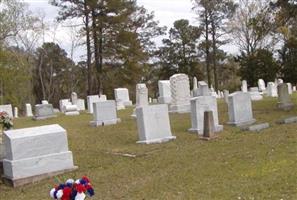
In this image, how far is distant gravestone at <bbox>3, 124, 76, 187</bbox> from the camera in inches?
383

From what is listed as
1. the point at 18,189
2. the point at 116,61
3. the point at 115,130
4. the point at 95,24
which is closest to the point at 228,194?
the point at 18,189

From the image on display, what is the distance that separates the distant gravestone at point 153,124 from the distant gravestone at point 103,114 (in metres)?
5.72

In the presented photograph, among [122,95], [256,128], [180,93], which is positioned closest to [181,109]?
[180,93]

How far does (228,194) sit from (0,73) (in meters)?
35.5

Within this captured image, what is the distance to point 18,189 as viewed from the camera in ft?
30.7

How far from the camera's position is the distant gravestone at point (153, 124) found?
12.8 m

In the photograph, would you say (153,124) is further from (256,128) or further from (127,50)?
(127,50)

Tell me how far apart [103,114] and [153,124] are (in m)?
6.03

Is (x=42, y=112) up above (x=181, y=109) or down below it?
above

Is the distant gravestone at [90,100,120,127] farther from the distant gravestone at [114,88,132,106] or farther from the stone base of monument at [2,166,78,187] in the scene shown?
the distant gravestone at [114,88,132,106]

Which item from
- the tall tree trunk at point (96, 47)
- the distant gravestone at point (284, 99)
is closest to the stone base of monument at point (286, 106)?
the distant gravestone at point (284, 99)

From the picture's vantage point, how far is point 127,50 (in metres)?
40.2

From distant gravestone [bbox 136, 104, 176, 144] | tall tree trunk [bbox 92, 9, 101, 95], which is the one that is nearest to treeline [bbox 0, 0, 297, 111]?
tall tree trunk [bbox 92, 9, 101, 95]

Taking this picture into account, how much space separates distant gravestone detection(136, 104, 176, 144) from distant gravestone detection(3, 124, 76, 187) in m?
2.94
